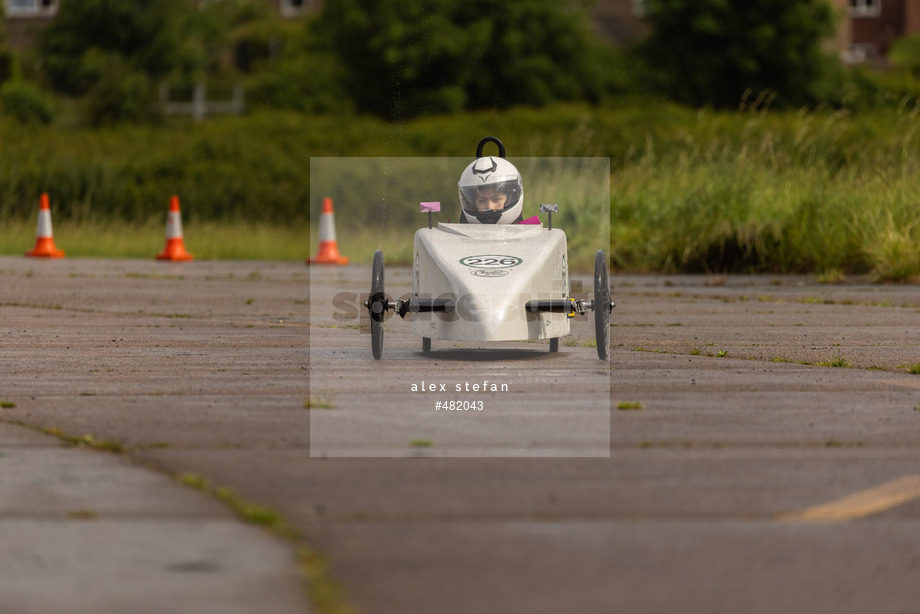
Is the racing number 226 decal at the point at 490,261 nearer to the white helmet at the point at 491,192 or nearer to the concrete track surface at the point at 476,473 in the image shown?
the concrete track surface at the point at 476,473

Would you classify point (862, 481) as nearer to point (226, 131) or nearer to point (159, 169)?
point (159, 169)

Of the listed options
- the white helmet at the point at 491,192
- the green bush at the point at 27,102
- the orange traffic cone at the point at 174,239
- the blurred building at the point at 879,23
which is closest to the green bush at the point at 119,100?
the green bush at the point at 27,102

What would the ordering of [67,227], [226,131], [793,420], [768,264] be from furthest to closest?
[226,131]
[67,227]
[768,264]
[793,420]

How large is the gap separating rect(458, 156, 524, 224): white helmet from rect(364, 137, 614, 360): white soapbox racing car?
→ 37 cm

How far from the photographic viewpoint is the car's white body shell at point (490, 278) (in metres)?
9.76

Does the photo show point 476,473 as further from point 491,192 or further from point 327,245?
point 327,245

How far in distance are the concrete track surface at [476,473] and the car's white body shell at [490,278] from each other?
0.29 meters

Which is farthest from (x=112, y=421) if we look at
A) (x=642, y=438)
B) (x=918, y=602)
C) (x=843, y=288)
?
(x=843, y=288)

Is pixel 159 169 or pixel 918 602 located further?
pixel 159 169

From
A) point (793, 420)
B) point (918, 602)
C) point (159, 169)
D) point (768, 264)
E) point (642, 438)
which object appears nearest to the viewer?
point (918, 602)

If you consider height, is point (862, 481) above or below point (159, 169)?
below

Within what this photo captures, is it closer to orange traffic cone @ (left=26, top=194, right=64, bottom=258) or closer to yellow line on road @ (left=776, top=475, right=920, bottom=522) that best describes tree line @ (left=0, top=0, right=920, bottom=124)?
orange traffic cone @ (left=26, top=194, right=64, bottom=258)

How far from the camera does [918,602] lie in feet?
14.5

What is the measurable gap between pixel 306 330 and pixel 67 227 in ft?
63.0
